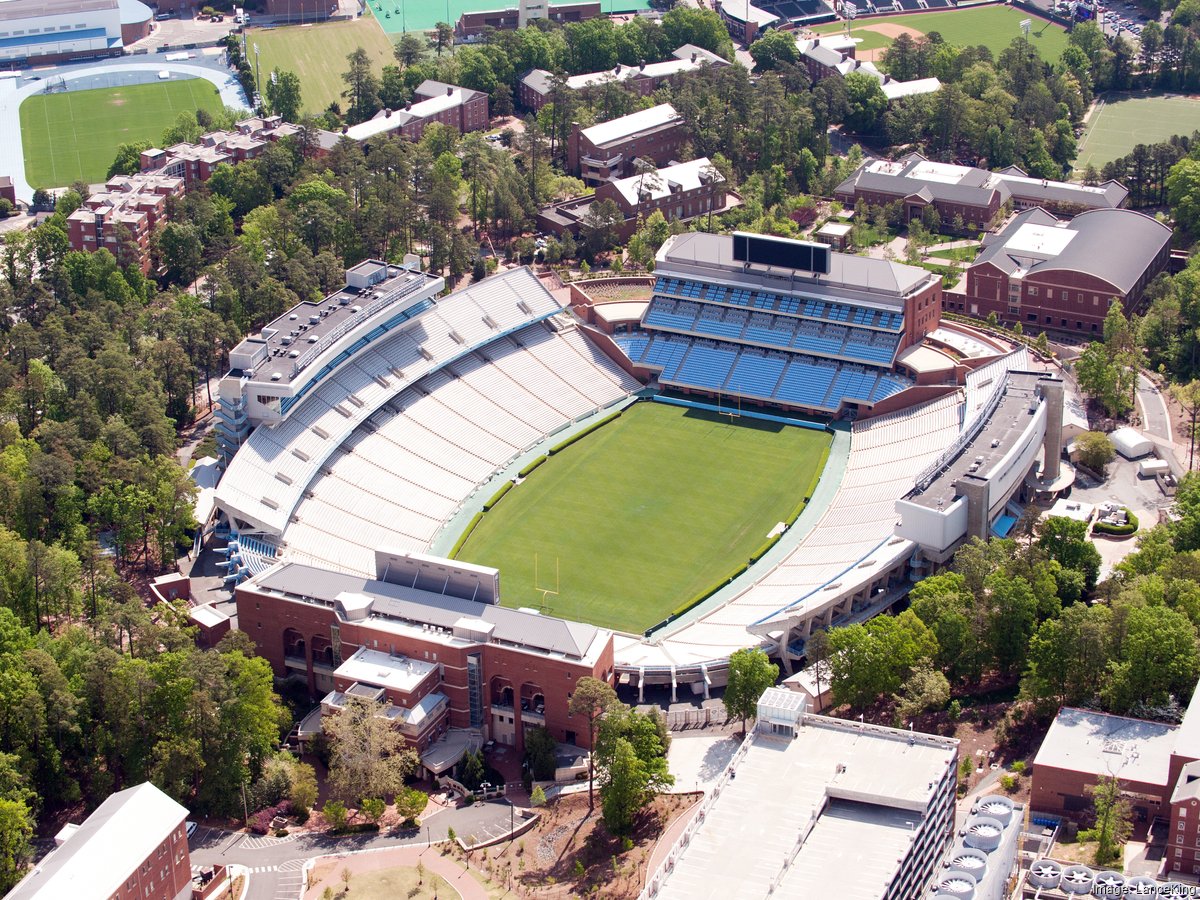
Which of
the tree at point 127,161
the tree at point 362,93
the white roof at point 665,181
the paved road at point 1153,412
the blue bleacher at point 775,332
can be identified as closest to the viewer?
the paved road at point 1153,412

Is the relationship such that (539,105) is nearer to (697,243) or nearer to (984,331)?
(697,243)

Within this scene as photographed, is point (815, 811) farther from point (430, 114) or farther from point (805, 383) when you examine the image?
point (430, 114)

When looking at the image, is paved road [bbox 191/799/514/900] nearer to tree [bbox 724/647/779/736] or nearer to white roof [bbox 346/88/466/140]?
tree [bbox 724/647/779/736]

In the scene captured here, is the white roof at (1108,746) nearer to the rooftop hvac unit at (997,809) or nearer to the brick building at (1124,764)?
the brick building at (1124,764)

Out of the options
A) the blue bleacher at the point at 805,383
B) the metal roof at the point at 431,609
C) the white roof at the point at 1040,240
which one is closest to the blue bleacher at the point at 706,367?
the blue bleacher at the point at 805,383

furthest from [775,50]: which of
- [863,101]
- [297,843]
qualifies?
[297,843]

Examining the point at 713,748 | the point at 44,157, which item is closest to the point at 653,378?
the point at 713,748
